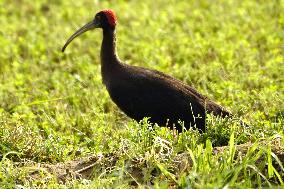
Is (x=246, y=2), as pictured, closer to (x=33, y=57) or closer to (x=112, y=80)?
(x=33, y=57)

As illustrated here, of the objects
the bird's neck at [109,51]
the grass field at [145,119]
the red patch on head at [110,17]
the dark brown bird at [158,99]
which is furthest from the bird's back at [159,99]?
the red patch on head at [110,17]

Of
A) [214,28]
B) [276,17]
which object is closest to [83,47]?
[214,28]

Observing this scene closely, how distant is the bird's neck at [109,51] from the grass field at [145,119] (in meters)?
0.56

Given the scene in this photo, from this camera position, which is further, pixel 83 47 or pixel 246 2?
pixel 246 2

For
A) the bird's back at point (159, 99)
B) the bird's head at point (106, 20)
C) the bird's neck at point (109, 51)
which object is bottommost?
the bird's back at point (159, 99)

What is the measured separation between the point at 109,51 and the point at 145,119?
1.93 m

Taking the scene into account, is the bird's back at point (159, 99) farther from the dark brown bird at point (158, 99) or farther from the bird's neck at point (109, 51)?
the bird's neck at point (109, 51)

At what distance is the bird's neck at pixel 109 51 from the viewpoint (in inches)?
325

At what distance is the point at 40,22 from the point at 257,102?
5708mm

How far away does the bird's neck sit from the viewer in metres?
8.25

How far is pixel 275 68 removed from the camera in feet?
31.7

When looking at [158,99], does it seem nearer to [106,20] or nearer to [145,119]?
[145,119]

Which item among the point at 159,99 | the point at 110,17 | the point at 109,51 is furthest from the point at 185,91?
the point at 110,17

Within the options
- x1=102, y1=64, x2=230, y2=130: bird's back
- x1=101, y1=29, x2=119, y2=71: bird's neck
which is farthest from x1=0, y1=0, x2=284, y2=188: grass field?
x1=101, y1=29, x2=119, y2=71: bird's neck
